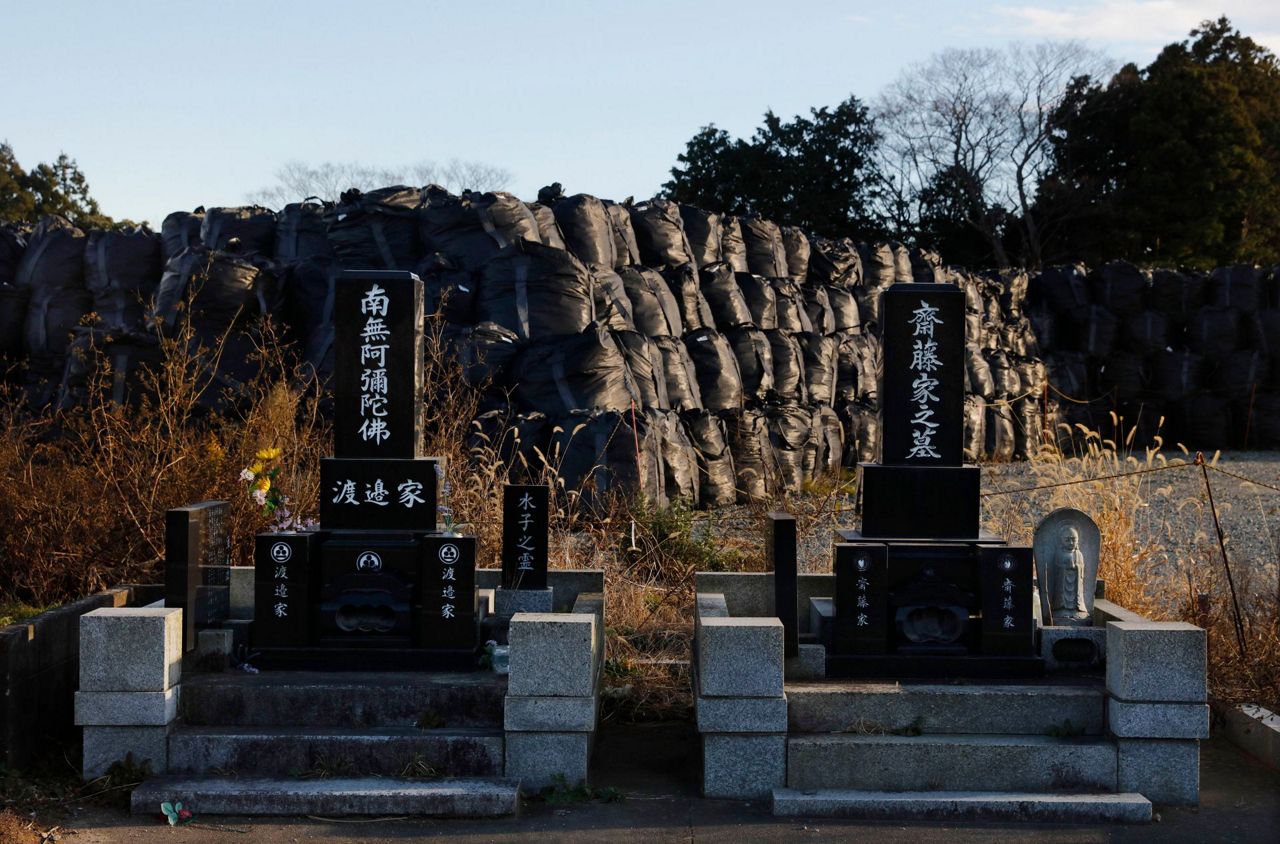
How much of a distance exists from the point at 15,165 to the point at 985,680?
3351cm

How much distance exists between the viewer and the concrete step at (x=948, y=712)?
4.70 metres

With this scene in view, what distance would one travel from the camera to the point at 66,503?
6672mm

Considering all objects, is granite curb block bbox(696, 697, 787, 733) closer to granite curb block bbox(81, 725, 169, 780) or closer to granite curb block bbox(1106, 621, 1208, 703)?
granite curb block bbox(1106, 621, 1208, 703)

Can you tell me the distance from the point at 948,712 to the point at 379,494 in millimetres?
2616

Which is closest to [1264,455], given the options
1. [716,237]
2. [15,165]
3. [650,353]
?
[716,237]

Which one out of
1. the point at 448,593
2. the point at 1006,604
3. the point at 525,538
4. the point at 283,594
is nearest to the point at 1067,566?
the point at 1006,604

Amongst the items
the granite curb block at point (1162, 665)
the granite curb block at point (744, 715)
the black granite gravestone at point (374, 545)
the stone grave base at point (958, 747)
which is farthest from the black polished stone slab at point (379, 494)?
the granite curb block at point (1162, 665)

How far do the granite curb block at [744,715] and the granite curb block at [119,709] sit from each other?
2.06 m

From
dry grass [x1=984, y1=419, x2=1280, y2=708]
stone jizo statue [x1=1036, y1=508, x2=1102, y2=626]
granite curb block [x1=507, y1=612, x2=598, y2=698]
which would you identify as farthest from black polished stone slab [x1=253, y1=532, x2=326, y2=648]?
dry grass [x1=984, y1=419, x2=1280, y2=708]

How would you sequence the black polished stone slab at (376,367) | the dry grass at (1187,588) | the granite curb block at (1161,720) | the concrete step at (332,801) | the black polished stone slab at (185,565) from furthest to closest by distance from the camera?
the dry grass at (1187,588), the black polished stone slab at (376,367), the black polished stone slab at (185,565), the granite curb block at (1161,720), the concrete step at (332,801)

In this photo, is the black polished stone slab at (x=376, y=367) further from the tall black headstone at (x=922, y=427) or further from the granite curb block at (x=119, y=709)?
A: the tall black headstone at (x=922, y=427)

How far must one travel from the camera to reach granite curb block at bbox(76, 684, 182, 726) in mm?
4520

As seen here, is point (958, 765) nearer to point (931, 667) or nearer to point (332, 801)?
point (931, 667)

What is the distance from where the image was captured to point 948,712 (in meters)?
4.71
